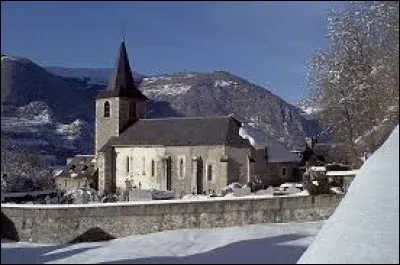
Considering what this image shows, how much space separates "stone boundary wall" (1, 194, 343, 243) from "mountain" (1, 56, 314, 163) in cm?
3475

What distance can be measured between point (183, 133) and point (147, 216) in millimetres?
12585

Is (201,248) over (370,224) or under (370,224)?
under

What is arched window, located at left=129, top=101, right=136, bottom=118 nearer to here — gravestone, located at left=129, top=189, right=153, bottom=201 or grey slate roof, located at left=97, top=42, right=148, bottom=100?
grey slate roof, located at left=97, top=42, right=148, bottom=100

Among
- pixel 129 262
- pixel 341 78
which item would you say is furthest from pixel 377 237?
pixel 341 78

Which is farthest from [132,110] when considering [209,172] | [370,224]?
[370,224]

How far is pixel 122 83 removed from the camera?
35656 mm

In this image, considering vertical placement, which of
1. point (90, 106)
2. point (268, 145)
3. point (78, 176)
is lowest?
point (78, 176)

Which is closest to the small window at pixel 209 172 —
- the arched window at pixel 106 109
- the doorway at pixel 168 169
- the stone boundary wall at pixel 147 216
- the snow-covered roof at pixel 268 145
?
the snow-covered roof at pixel 268 145

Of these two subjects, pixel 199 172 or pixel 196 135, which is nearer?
pixel 199 172

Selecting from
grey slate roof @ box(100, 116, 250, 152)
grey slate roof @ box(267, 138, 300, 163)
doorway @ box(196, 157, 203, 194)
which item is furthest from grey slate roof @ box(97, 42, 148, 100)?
grey slate roof @ box(267, 138, 300, 163)

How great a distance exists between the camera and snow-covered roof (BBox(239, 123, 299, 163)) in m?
29.4

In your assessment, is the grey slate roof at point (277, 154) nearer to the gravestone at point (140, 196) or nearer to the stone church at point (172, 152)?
the stone church at point (172, 152)

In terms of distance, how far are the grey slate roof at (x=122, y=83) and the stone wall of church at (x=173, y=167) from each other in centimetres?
382

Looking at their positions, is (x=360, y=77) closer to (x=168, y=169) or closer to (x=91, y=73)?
(x=168, y=169)
